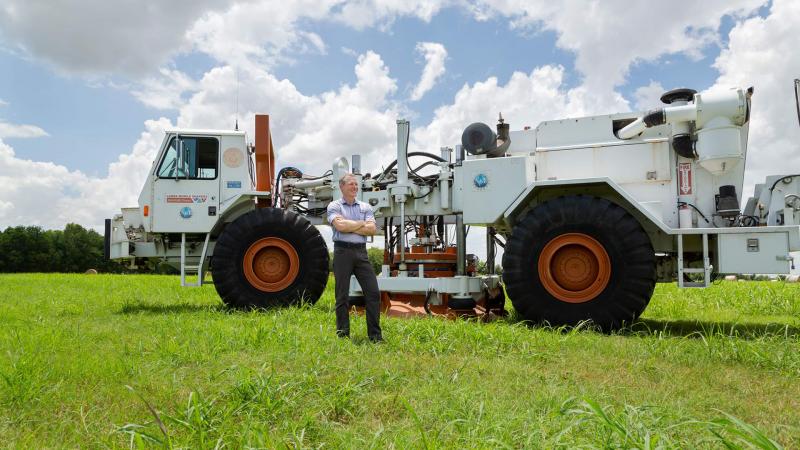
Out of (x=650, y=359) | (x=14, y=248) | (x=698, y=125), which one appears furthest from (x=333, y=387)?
(x=14, y=248)

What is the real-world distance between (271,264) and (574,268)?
399cm

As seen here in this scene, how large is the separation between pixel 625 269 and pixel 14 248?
63301 millimetres

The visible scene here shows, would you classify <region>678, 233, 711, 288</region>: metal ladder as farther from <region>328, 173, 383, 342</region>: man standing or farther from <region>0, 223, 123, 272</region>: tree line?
<region>0, 223, 123, 272</region>: tree line

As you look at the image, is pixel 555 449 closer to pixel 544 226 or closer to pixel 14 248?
pixel 544 226

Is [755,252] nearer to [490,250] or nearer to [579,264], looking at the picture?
[579,264]

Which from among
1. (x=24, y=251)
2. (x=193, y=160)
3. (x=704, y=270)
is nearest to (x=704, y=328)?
(x=704, y=270)

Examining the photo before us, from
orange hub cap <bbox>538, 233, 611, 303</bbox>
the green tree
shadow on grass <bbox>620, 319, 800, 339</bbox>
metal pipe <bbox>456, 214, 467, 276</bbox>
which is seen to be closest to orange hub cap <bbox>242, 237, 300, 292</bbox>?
metal pipe <bbox>456, 214, 467, 276</bbox>

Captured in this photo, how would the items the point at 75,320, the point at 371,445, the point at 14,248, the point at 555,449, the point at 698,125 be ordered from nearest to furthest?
1. the point at 555,449
2. the point at 371,445
3. the point at 698,125
4. the point at 75,320
5. the point at 14,248

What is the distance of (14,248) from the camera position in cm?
5409

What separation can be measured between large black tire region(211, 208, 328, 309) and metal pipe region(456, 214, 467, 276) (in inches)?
71.9

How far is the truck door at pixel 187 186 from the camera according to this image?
780cm

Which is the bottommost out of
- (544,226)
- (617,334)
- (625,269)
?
(617,334)

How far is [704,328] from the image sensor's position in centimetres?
589

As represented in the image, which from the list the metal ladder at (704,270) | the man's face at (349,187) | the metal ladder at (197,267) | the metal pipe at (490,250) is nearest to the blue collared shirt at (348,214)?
the man's face at (349,187)
